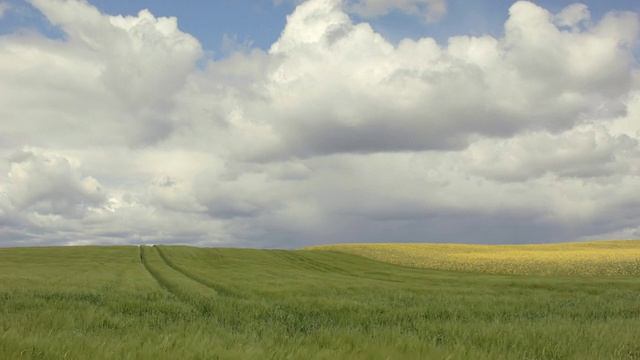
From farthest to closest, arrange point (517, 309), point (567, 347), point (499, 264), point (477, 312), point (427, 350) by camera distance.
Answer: point (499, 264)
point (517, 309)
point (477, 312)
point (567, 347)
point (427, 350)

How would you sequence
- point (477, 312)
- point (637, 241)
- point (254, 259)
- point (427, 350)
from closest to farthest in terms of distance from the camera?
point (427, 350), point (477, 312), point (254, 259), point (637, 241)

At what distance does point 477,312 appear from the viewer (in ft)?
48.6

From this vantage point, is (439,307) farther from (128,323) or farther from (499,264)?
(499,264)

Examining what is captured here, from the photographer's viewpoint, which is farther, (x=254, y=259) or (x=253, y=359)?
(x=254, y=259)

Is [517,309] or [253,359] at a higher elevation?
[253,359]

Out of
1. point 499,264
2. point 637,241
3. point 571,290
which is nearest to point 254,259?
point 499,264

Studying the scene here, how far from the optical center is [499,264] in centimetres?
5303

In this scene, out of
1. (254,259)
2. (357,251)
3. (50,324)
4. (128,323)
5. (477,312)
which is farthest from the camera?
(357,251)

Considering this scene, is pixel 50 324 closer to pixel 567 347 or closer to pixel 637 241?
pixel 567 347

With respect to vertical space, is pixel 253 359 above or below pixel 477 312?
above

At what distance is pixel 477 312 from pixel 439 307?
1.10m

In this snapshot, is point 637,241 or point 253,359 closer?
point 253,359

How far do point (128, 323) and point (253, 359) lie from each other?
5.51 meters

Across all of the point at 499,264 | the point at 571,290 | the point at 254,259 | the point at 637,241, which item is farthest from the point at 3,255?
the point at 637,241
